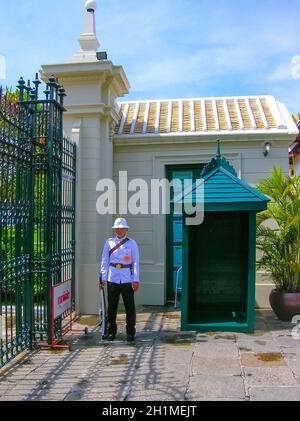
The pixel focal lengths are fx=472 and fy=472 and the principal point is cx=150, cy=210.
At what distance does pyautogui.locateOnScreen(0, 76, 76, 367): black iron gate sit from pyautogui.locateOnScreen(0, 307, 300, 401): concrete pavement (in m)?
0.46

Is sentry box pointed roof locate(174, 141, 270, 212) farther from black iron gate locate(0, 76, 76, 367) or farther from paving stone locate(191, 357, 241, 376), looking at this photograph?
paving stone locate(191, 357, 241, 376)

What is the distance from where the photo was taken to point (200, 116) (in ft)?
32.7

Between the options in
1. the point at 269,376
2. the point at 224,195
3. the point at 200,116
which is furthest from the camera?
the point at 200,116

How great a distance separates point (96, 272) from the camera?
823 cm

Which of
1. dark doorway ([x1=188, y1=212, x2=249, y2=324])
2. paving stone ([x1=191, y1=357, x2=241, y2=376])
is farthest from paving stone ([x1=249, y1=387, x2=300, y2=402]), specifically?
dark doorway ([x1=188, y1=212, x2=249, y2=324])

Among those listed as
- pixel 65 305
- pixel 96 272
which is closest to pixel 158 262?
pixel 96 272

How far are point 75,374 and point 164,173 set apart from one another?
501 centimetres

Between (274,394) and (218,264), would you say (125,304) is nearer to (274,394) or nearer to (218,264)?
(218,264)

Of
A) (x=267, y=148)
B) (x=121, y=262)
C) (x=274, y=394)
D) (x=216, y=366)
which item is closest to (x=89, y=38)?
(x=267, y=148)

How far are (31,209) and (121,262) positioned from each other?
146cm

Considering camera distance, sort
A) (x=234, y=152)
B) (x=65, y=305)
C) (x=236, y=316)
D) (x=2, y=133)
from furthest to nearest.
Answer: (x=234, y=152) → (x=236, y=316) → (x=65, y=305) → (x=2, y=133)

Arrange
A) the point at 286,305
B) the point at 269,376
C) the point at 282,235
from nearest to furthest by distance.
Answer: the point at 269,376, the point at 286,305, the point at 282,235

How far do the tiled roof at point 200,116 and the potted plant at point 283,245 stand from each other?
159cm
